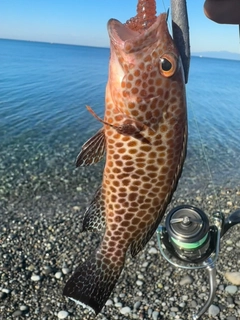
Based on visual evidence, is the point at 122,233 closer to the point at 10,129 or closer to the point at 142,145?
the point at 142,145

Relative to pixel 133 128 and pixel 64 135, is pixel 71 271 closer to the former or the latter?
pixel 133 128

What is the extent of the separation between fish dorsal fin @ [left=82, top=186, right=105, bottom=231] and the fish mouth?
104 centimetres

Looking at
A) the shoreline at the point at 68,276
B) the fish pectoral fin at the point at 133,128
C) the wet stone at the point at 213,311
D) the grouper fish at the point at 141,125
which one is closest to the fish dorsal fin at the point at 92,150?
the grouper fish at the point at 141,125

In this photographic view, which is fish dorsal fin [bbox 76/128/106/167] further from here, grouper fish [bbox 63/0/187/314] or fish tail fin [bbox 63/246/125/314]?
fish tail fin [bbox 63/246/125/314]

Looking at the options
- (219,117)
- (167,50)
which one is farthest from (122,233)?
(219,117)

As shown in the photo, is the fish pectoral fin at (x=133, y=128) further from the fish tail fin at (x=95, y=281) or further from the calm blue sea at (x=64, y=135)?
the calm blue sea at (x=64, y=135)

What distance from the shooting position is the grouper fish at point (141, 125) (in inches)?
101

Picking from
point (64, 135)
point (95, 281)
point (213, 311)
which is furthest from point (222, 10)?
point (64, 135)

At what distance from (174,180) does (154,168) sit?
0.18m

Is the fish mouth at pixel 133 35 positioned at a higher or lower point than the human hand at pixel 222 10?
lower

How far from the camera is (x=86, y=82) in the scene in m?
30.3

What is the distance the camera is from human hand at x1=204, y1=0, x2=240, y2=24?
10.8ft

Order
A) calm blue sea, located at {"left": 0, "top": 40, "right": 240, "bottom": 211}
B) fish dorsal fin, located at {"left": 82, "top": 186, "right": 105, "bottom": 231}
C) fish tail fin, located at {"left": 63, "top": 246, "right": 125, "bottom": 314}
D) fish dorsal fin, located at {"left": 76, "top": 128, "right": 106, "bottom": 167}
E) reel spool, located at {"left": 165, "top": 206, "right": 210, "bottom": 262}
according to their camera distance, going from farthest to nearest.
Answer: calm blue sea, located at {"left": 0, "top": 40, "right": 240, "bottom": 211} → reel spool, located at {"left": 165, "top": 206, "right": 210, "bottom": 262} → fish tail fin, located at {"left": 63, "top": 246, "right": 125, "bottom": 314} → fish dorsal fin, located at {"left": 82, "top": 186, "right": 105, "bottom": 231} → fish dorsal fin, located at {"left": 76, "top": 128, "right": 106, "bottom": 167}

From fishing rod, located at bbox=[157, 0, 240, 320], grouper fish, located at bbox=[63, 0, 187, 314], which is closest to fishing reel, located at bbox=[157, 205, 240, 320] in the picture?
fishing rod, located at bbox=[157, 0, 240, 320]
